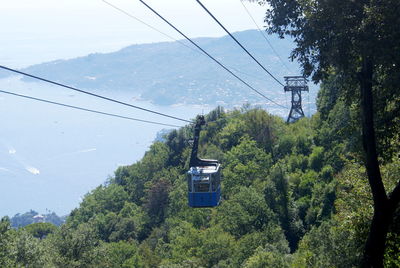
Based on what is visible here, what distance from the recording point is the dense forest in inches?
367

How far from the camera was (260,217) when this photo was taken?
33.9 m

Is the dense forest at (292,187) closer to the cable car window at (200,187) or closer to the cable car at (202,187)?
the cable car at (202,187)

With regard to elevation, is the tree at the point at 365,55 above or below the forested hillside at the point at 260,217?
above

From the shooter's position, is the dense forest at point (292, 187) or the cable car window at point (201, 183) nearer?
the dense forest at point (292, 187)

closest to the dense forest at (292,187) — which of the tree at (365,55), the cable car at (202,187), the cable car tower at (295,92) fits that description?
the tree at (365,55)

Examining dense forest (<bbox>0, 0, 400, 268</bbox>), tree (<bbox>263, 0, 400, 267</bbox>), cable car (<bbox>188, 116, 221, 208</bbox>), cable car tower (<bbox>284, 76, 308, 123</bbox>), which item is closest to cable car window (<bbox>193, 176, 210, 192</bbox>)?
cable car (<bbox>188, 116, 221, 208</bbox>)

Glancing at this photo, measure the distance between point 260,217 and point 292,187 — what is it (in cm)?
577

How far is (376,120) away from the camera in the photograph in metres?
10.2

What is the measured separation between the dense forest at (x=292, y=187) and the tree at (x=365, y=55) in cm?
2

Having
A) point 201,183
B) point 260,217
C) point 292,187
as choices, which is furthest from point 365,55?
point 292,187

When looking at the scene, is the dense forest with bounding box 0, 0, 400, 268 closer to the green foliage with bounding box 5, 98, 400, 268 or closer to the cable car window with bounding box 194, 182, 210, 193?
the green foliage with bounding box 5, 98, 400, 268

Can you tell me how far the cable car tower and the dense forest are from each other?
137 inches

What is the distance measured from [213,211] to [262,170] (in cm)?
635

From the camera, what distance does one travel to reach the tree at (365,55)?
8.41m
